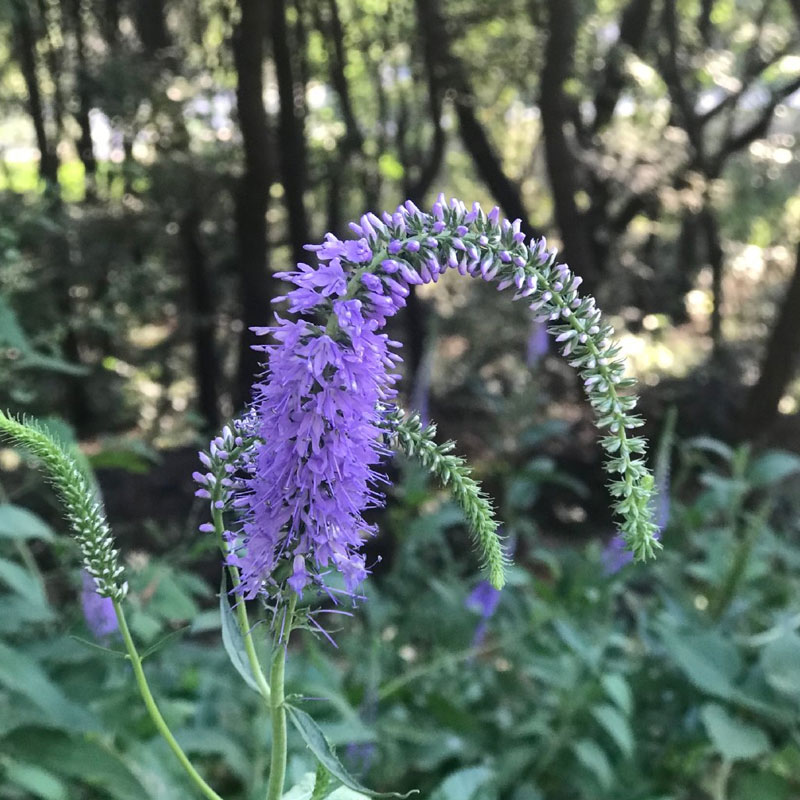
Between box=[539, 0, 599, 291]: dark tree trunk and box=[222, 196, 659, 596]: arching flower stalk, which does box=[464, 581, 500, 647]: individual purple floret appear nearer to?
box=[222, 196, 659, 596]: arching flower stalk

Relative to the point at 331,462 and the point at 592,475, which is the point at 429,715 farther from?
the point at 592,475

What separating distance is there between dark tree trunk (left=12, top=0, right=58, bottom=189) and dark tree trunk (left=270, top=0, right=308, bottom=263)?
1.73m

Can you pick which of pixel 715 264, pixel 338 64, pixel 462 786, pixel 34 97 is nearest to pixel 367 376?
pixel 462 786

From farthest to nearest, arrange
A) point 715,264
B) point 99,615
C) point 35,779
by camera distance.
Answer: point 715,264, point 99,615, point 35,779

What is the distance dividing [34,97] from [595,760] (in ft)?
20.0

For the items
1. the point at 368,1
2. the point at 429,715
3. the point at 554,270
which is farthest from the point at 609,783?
the point at 368,1

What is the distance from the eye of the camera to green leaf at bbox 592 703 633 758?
1.95 metres

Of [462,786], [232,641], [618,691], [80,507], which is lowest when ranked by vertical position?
[618,691]

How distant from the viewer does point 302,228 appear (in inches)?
225

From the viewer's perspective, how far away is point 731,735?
1.97 metres

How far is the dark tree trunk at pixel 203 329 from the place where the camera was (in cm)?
624

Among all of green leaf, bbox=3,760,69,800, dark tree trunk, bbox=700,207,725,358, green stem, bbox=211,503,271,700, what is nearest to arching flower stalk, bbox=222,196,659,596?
green stem, bbox=211,503,271,700

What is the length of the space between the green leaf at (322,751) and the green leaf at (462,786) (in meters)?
0.78

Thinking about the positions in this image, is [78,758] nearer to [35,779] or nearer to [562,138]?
[35,779]
